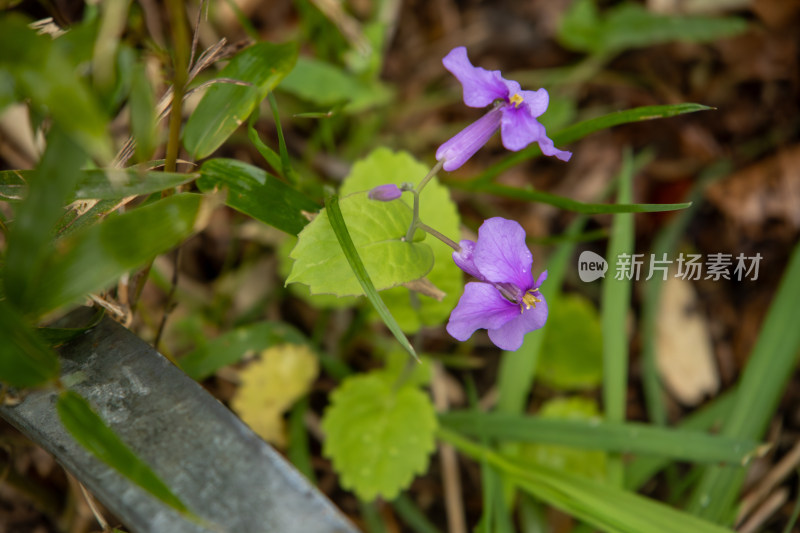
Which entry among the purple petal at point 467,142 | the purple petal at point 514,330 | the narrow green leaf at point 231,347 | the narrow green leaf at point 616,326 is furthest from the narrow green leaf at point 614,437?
the purple petal at point 467,142

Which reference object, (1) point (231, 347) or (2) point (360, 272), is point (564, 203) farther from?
(1) point (231, 347)

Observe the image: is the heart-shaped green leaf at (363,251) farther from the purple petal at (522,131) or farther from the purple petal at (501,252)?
the purple petal at (522,131)

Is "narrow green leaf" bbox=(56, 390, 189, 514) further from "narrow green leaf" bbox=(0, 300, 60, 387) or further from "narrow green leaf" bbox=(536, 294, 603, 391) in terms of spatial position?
"narrow green leaf" bbox=(536, 294, 603, 391)

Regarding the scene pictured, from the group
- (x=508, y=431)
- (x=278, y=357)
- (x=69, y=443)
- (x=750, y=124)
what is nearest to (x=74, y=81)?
(x=69, y=443)

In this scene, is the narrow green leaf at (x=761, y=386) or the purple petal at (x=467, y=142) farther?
the narrow green leaf at (x=761, y=386)

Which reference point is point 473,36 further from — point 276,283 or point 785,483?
point 785,483

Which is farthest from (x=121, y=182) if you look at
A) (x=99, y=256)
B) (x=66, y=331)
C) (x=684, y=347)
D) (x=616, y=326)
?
(x=684, y=347)
